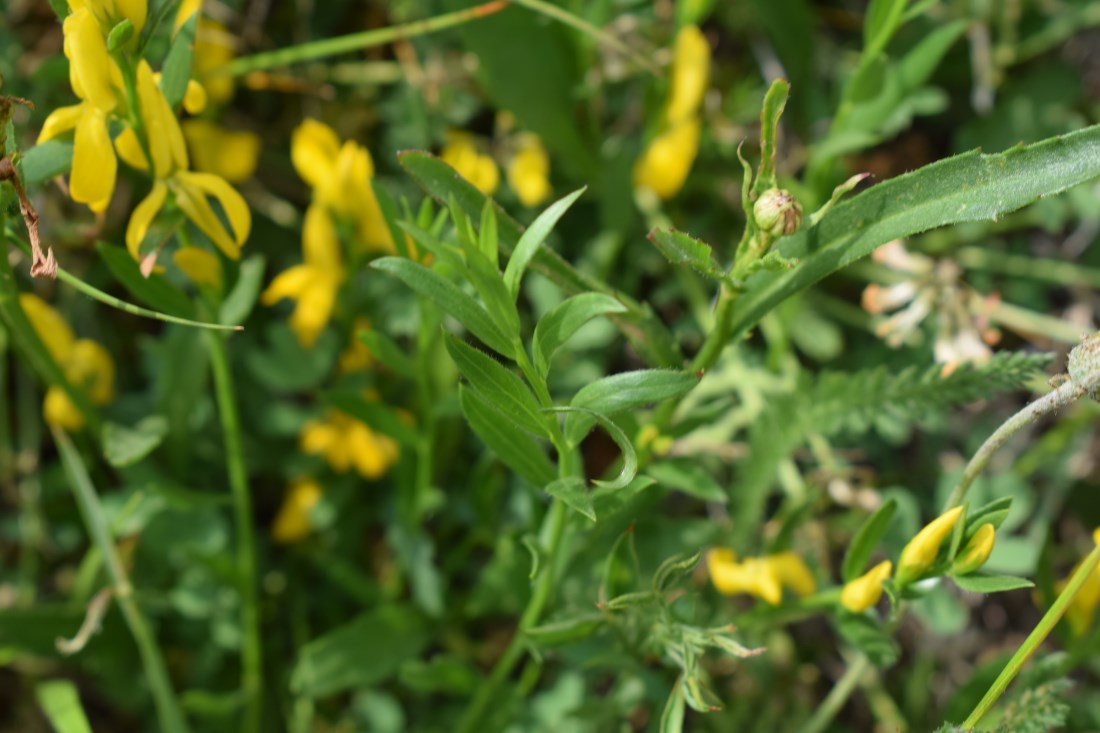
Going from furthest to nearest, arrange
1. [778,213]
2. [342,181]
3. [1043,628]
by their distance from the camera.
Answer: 1. [342,181]
2. [1043,628]
3. [778,213]

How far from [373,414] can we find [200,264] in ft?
1.10

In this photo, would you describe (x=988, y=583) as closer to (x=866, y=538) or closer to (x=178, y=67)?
(x=866, y=538)

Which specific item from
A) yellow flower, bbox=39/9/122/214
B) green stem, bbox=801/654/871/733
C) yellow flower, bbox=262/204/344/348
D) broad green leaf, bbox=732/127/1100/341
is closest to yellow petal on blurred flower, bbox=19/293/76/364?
yellow flower, bbox=262/204/344/348

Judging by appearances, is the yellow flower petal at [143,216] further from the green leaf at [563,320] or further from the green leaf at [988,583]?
the green leaf at [988,583]

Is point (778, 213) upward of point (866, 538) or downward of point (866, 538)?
upward

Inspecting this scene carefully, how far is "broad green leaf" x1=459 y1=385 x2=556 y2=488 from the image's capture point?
1.11 metres

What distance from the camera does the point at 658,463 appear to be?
1.40 meters

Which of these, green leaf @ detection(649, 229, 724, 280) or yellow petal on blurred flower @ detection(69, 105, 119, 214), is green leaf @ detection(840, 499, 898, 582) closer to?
green leaf @ detection(649, 229, 724, 280)

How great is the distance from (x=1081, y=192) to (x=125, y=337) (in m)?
1.72

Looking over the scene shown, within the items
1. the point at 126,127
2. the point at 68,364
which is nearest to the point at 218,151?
the point at 68,364

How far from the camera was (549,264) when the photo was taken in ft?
3.81

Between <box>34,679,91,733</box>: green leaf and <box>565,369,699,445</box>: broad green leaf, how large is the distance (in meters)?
0.91

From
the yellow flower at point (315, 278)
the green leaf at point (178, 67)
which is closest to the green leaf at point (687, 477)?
the yellow flower at point (315, 278)

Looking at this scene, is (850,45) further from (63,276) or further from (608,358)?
(63,276)
